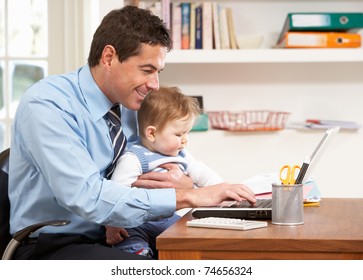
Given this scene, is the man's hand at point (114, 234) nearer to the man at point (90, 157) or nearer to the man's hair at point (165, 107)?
the man at point (90, 157)

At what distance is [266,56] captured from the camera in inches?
161

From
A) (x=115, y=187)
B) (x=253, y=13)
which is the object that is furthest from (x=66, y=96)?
(x=253, y=13)

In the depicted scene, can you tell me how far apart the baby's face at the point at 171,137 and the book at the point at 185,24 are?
70.8 inches

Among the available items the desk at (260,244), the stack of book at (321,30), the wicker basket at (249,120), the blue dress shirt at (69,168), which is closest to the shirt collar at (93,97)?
the blue dress shirt at (69,168)

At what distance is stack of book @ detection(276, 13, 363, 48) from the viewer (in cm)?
407

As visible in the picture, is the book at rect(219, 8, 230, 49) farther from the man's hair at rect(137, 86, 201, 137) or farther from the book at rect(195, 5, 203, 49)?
the man's hair at rect(137, 86, 201, 137)

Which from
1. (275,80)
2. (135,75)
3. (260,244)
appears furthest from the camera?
(275,80)

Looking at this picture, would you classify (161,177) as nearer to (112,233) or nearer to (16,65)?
(112,233)

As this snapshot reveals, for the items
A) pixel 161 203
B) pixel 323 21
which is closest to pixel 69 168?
pixel 161 203

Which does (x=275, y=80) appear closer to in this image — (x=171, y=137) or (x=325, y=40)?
(x=325, y=40)

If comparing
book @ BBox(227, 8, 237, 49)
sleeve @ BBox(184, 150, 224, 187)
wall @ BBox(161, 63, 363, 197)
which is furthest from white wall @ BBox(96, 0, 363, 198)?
sleeve @ BBox(184, 150, 224, 187)

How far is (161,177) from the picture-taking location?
2.29 metres

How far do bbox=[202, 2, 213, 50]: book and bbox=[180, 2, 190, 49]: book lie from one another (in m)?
0.09

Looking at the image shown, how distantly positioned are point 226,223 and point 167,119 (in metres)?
0.67
